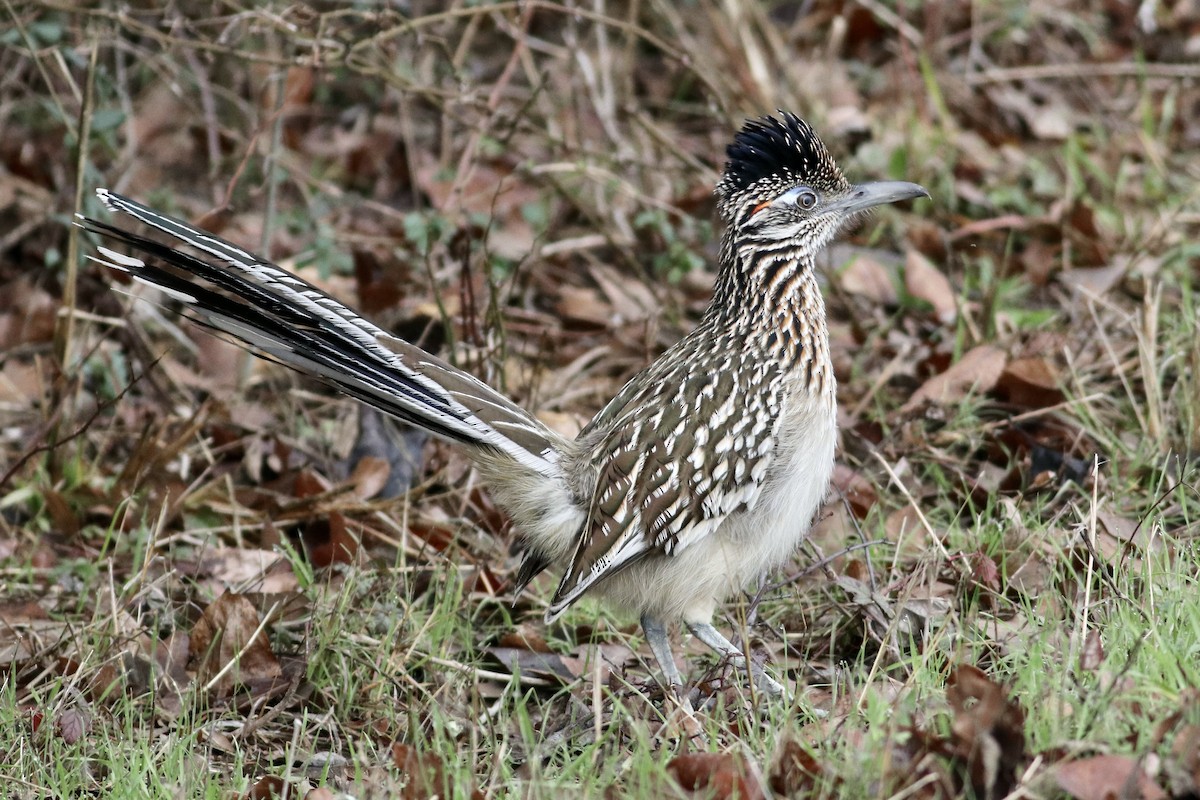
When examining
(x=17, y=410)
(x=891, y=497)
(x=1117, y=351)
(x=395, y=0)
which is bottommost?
(x=17, y=410)

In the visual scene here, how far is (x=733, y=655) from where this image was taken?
434cm

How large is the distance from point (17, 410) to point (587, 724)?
3.47 metres

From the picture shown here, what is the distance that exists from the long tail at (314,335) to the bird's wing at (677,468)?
289mm

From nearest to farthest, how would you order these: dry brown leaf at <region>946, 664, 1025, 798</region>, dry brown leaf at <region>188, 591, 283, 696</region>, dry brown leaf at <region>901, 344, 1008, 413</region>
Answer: dry brown leaf at <region>946, 664, 1025, 798</region> → dry brown leaf at <region>188, 591, 283, 696</region> → dry brown leaf at <region>901, 344, 1008, 413</region>

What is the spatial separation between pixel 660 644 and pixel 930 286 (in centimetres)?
287

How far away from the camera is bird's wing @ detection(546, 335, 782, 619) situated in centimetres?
463

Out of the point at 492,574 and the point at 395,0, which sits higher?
the point at 395,0

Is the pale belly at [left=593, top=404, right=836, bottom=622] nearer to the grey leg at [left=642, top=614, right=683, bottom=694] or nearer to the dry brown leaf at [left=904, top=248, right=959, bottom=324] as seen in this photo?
the grey leg at [left=642, top=614, right=683, bottom=694]

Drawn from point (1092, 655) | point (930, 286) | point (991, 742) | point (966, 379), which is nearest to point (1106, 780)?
point (991, 742)

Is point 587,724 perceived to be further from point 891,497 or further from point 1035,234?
point 1035,234

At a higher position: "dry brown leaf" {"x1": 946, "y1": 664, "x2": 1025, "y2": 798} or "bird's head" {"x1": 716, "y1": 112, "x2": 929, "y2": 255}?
"bird's head" {"x1": 716, "y1": 112, "x2": 929, "y2": 255}

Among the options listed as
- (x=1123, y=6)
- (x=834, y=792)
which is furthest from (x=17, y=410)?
(x=1123, y=6)

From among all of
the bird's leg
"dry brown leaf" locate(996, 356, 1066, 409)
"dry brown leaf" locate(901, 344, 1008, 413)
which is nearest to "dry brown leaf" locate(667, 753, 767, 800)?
the bird's leg

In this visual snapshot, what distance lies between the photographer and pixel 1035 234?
760 cm
